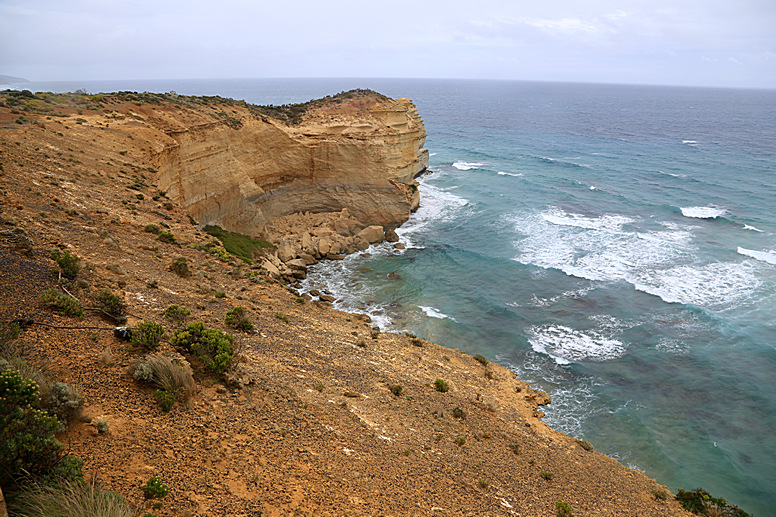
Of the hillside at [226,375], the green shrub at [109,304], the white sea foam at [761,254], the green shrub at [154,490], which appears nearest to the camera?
the green shrub at [154,490]

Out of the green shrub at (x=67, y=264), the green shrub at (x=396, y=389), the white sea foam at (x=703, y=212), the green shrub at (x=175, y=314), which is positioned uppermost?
the green shrub at (x=67, y=264)

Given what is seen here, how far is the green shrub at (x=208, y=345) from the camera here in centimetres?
1262

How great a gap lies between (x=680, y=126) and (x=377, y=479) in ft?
505

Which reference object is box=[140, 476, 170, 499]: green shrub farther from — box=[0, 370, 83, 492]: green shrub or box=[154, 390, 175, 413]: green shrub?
box=[154, 390, 175, 413]: green shrub

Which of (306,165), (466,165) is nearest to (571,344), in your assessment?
(306,165)

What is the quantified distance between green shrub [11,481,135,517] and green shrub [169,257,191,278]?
14.7 meters

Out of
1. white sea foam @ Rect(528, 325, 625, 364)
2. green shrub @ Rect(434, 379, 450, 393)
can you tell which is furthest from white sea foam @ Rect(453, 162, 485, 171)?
green shrub @ Rect(434, 379, 450, 393)

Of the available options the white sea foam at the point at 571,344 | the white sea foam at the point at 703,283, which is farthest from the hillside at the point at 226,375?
the white sea foam at the point at 703,283

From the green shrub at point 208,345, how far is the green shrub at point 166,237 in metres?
11.9

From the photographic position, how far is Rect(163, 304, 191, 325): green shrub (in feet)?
50.5

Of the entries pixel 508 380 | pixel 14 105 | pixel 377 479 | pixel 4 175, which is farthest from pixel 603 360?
pixel 14 105

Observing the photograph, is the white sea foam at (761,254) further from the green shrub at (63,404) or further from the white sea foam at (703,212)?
the green shrub at (63,404)

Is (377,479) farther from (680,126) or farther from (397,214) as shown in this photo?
(680,126)

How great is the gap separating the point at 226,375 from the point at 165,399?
2.33m
